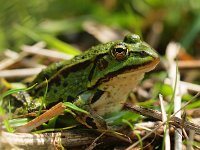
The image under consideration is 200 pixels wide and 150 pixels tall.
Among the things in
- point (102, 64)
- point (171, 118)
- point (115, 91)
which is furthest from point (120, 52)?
point (171, 118)

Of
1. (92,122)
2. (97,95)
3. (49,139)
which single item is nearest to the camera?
(49,139)

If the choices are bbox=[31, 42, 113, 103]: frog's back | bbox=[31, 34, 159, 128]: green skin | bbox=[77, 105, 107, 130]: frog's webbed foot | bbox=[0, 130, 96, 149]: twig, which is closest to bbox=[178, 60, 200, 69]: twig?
bbox=[31, 34, 159, 128]: green skin

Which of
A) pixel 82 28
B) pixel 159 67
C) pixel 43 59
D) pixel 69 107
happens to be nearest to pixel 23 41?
pixel 43 59

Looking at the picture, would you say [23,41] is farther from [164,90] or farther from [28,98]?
[164,90]

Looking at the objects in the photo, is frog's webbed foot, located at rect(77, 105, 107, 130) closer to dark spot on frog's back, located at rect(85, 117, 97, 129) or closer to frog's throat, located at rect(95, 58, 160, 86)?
dark spot on frog's back, located at rect(85, 117, 97, 129)

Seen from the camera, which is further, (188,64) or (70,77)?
(188,64)

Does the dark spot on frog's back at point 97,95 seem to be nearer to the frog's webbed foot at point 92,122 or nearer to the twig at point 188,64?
the frog's webbed foot at point 92,122

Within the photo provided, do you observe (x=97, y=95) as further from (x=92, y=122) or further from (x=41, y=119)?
(x=41, y=119)

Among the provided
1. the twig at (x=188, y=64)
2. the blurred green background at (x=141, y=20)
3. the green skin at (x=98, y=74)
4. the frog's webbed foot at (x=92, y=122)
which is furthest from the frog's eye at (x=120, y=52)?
the blurred green background at (x=141, y=20)
